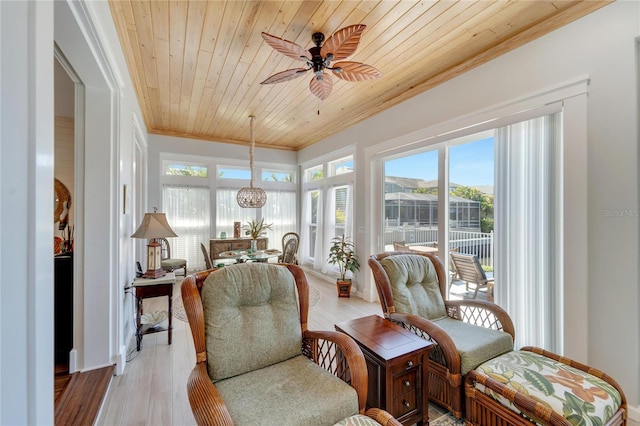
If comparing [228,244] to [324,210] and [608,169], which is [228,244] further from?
[608,169]

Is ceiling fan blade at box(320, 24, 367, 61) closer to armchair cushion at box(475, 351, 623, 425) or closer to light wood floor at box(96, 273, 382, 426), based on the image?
armchair cushion at box(475, 351, 623, 425)

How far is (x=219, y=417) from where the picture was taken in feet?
3.51

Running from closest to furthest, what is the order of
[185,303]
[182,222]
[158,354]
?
1. [185,303]
2. [158,354]
3. [182,222]

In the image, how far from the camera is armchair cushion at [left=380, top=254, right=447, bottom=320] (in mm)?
2277

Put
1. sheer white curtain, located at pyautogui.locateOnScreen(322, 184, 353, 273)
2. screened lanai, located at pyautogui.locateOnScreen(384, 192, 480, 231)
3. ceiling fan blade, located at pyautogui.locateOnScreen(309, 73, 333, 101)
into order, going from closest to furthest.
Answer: ceiling fan blade, located at pyautogui.locateOnScreen(309, 73, 333, 101) → screened lanai, located at pyautogui.locateOnScreen(384, 192, 480, 231) → sheer white curtain, located at pyautogui.locateOnScreen(322, 184, 353, 273)

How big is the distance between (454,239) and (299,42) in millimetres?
2701

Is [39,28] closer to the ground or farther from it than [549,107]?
closer to the ground

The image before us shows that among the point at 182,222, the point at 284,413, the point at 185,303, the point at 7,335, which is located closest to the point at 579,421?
the point at 284,413

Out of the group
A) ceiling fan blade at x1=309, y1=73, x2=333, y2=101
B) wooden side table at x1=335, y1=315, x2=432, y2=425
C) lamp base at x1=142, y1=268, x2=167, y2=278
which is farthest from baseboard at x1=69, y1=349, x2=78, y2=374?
ceiling fan blade at x1=309, y1=73, x2=333, y2=101

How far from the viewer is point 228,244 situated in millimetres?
5496

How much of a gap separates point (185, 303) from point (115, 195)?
1.37 metres

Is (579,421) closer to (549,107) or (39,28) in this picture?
(549,107)

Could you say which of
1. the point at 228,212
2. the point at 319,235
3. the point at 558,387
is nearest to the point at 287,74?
the point at 558,387

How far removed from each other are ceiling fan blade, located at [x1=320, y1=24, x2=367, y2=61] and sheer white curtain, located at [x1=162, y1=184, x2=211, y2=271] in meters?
4.47
